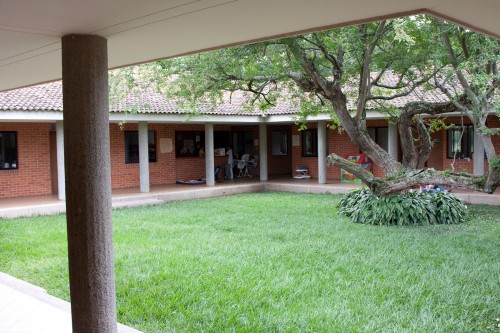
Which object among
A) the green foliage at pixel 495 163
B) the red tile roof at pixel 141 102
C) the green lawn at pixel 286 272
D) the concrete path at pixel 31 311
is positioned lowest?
the green lawn at pixel 286 272

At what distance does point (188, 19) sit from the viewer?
3.56 meters

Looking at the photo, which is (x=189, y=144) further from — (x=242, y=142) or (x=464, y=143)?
(x=464, y=143)

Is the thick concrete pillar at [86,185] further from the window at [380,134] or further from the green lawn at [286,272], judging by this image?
the window at [380,134]

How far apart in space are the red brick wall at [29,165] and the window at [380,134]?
39.3 feet

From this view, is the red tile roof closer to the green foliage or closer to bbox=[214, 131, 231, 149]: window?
bbox=[214, 131, 231, 149]: window

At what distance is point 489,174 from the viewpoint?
11203 millimetres

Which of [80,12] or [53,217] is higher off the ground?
[80,12]

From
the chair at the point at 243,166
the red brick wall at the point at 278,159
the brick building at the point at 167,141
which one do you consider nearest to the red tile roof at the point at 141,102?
the brick building at the point at 167,141

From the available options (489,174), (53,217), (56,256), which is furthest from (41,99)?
(489,174)

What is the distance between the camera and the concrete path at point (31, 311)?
538 cm

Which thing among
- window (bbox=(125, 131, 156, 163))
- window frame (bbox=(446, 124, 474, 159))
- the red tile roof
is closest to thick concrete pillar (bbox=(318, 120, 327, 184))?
the red tile roof

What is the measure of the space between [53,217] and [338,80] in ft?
26.5

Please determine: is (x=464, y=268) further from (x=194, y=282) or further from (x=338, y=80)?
(x=338, y=80)

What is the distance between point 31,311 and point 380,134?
57.1 feet
